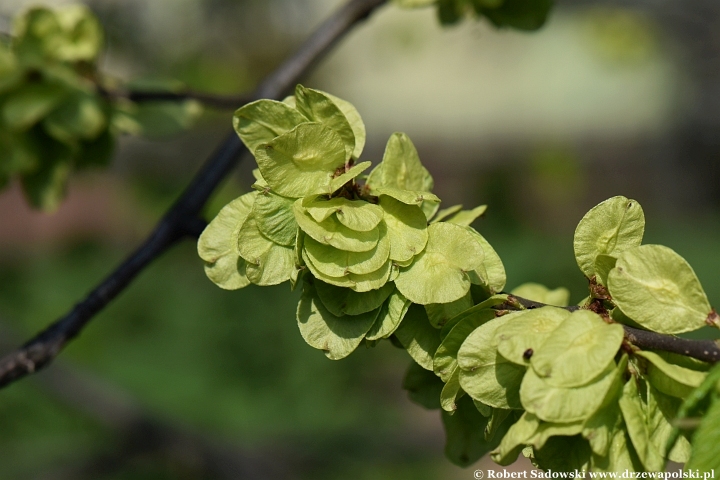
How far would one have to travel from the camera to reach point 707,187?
648 centimetres

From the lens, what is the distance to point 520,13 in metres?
1.27

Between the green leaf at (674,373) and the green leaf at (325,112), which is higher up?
the green leaf at (325,112)

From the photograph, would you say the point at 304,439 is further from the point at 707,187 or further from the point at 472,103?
the point at 472,103

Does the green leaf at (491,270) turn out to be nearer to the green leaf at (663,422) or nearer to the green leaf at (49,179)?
the green leaf at (663,422)

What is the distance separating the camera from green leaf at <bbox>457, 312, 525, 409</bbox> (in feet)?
2.14

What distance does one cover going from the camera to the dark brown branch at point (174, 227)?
0.94 meters

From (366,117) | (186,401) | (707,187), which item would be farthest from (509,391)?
(366,117)

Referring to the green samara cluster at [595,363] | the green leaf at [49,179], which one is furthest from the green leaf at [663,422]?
the green leaf at [49,179]

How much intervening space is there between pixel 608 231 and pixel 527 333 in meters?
0.15

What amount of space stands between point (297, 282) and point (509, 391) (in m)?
0.22

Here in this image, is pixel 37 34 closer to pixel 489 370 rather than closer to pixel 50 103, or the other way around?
pixel 50 103

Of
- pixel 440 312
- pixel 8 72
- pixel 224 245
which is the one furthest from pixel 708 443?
pixel 8 72

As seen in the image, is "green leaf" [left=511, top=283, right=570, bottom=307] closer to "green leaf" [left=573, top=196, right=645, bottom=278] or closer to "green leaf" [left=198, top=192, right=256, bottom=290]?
"green leaf" [left=573, top=196, right=645, bottom=278]

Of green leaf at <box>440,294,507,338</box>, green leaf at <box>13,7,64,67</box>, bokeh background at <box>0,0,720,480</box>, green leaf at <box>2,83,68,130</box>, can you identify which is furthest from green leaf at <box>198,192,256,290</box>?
bokeh background at <box>0,0,720,480</box>
